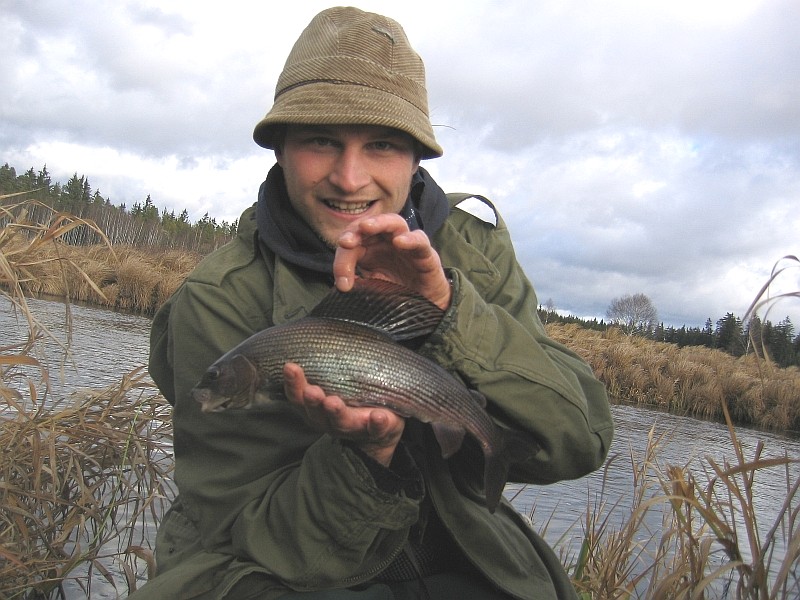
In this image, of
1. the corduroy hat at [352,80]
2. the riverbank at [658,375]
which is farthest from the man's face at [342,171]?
the riverbank at [658,375]

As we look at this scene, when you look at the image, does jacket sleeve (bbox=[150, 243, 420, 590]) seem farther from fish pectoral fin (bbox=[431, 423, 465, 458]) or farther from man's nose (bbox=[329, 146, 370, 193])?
man's nose (bbox=[329, 146, 370, 193])

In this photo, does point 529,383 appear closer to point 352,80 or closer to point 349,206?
point 349,206

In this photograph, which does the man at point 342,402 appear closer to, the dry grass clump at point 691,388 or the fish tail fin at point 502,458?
the fish tail fin at point 502,458

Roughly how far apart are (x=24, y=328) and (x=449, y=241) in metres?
11.0

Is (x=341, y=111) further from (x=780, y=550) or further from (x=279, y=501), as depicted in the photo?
(x=780, y=550)

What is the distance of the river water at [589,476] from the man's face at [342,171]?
6.02 ft

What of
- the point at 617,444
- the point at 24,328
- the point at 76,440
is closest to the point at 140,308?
the point at 24,328

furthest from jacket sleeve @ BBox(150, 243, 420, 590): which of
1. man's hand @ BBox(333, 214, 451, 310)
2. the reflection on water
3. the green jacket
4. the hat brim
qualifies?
the reflection on water

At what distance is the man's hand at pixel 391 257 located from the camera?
2088 millimetres

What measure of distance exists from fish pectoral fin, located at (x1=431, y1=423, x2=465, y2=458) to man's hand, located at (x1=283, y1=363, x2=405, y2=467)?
121 millimetres

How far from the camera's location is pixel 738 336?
3.09 metres

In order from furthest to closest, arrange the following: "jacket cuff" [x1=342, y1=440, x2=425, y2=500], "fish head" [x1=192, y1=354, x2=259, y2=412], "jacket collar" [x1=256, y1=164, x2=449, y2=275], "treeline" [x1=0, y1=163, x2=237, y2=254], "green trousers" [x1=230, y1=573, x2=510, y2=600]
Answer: "treeline" [x1=0, y1=163, x2=237, y2=254] < "jacket collar" [x1=256, y1=164, x2=449, y2=275] < "green trousers" [x1=230, y1=573, x2=510, y2=600] < "jacket cuff" [x1=342, y1=440, x2=425, y2=500] < "fish head" [x1=192, y1=354, x2=259, y2=412]

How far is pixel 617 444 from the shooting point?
1172cm

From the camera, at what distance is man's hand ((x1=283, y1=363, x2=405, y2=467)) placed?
2.04 meters
